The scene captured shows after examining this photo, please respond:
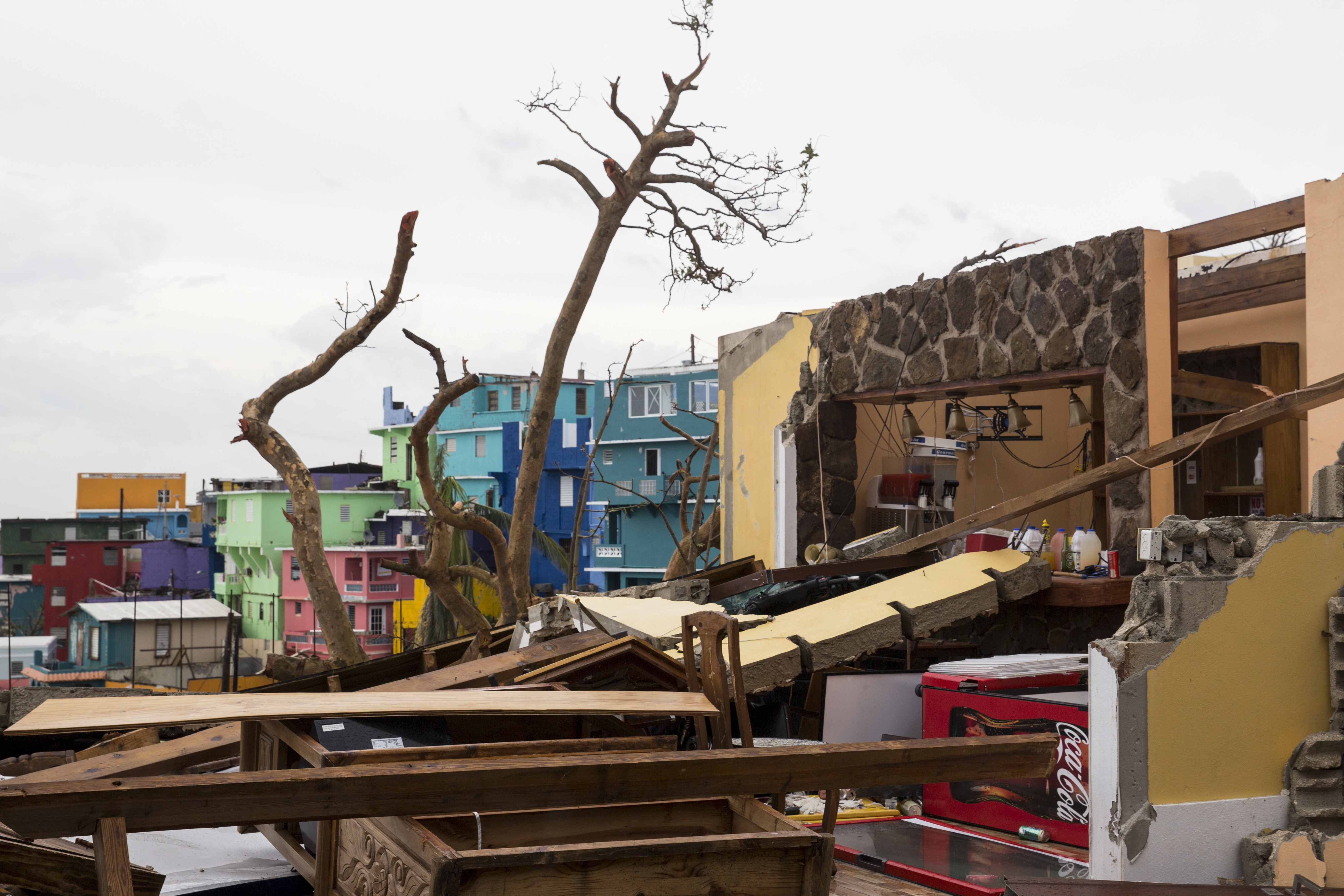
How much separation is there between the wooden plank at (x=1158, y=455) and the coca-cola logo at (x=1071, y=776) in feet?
5.74

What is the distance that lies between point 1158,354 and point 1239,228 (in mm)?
945

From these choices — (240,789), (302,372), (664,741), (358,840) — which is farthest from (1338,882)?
(302,372)

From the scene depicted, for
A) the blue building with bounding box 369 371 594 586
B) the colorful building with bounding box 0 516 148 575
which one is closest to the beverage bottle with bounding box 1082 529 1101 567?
the blue building with bounding box 369 371 594 586

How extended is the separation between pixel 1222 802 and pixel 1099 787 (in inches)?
23.6

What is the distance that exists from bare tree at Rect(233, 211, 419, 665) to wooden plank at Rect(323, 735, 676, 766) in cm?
1082

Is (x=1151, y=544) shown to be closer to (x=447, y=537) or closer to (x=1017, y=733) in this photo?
(x=1017, y=733)

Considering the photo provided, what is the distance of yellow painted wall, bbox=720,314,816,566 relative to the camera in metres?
11.5

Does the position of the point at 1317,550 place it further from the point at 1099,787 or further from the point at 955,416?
the point at 955,416

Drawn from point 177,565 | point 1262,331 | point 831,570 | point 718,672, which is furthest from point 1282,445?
point 177,565

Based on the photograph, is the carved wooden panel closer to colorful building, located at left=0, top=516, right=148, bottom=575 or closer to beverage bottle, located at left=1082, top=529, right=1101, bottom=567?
beverage bottle, located at left=1082, top=529, right=1101, bottom=567

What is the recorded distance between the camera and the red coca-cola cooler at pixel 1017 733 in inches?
234

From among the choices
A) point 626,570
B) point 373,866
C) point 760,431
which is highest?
point 760,431

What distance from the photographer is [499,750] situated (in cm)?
420

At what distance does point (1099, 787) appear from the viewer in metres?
5.23
